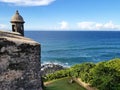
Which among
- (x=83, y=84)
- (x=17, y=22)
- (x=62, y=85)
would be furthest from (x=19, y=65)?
(x=83, y=84)

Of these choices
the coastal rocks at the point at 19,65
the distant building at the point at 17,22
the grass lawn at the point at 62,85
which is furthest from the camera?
the grass lawn at the point at 62,85

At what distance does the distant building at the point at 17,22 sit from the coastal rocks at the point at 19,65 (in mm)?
11036

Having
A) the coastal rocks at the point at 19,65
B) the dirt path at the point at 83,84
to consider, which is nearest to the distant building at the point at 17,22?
the dirt path at the point at 83,84

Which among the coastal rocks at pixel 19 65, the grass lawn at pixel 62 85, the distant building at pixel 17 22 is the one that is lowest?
the grass lawn at pixel 62 85

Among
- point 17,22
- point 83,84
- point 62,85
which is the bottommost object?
point 62,85

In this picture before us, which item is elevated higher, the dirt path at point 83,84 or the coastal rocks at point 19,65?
the coastal rocks at point 19,65

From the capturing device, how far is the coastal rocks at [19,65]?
59.4 ft

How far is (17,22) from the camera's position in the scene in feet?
97.8

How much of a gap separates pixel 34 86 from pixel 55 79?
1965 centimetres

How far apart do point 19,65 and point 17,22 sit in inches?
466

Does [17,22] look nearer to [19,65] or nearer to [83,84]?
[83,84]

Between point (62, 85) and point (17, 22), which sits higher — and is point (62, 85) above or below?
below

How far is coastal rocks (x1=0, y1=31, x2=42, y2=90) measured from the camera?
18.1m

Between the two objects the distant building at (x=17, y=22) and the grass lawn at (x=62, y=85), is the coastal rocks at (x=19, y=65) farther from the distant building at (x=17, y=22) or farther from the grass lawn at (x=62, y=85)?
the grass lawn at (x=62, y=85)
